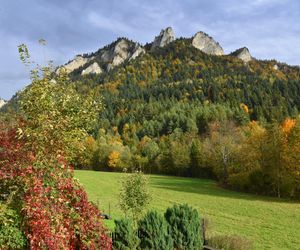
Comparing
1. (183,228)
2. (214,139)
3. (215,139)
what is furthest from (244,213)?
(214,139)

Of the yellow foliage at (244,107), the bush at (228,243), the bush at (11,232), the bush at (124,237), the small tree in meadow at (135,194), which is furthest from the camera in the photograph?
the yellow foliage at (244,107)

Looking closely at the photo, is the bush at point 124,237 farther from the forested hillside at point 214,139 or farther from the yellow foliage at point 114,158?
the yellow foliage at point 114,158

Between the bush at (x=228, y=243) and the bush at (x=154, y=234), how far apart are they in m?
3.97

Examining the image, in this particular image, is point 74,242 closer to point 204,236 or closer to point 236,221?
point 204,236

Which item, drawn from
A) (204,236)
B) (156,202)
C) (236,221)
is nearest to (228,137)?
(156,202)

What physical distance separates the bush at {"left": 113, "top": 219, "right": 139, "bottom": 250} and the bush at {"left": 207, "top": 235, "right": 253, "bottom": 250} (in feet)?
19.0

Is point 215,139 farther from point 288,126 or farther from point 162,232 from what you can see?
point 162,232

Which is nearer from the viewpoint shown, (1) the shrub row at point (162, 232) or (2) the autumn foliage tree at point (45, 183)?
(2) the autumn foliage tree at point (45, 183)

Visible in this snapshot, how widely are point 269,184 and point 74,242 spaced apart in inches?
2037

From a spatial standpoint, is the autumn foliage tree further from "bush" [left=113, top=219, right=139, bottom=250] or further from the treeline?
"bush" [left=113, top=219, right=139, bottom=250]

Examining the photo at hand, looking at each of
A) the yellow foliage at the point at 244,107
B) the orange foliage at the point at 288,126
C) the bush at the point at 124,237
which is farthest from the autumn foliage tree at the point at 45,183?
the yellow foliage at the point at 244,107

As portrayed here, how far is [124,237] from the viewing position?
17.8 metres

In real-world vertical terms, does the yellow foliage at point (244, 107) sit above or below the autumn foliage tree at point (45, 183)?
above

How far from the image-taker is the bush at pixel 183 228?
64.2 feet
